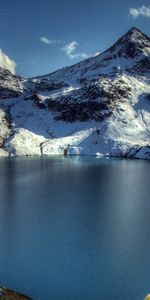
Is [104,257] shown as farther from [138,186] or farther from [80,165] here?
[80,165]

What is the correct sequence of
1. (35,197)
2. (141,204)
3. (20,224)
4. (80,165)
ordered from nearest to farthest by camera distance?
(20,224)
(141,204)
(35,197)
(80,165)

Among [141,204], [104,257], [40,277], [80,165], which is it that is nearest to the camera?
[40,277]

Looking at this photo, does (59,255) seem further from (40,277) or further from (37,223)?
(37,223)

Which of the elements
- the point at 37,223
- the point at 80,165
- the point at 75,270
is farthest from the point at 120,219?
the point at 80,165

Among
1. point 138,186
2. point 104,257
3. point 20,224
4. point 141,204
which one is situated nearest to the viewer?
point 104,257

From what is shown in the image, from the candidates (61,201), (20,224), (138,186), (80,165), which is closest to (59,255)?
(20,224)

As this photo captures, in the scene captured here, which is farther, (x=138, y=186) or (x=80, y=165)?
(x=80, y=165)
